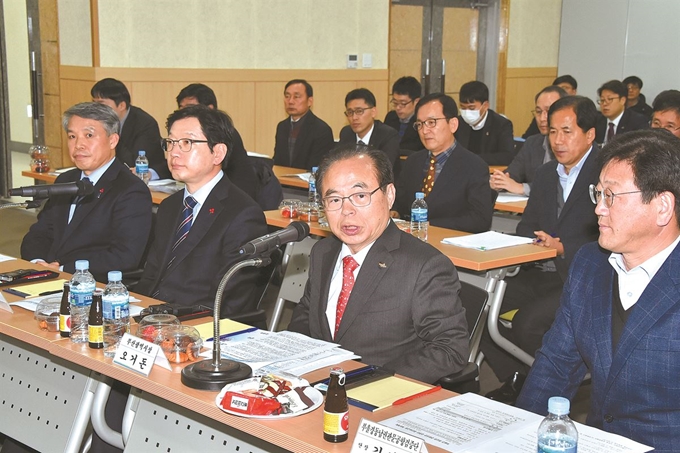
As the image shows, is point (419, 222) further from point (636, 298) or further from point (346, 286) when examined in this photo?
point (636, 298)

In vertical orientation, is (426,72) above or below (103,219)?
above

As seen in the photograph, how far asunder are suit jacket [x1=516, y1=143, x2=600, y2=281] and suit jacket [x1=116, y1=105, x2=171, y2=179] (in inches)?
132

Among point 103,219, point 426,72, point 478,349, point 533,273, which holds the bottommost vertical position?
point 478,349

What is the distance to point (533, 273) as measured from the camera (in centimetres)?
459

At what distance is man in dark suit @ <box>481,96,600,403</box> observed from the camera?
409 centimetres

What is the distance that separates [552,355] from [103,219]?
2.43 m

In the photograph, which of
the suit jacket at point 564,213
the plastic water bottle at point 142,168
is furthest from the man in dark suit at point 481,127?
the suit jacket at point 564,213

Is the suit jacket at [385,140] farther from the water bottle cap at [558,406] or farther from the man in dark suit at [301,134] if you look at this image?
the water bottle cap at [558,406]

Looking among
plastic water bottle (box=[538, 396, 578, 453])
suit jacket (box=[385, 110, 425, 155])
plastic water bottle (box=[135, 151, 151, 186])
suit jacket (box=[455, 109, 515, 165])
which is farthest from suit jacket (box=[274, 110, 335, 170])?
plastic water bottle (box=[538, 396, 578, 453])

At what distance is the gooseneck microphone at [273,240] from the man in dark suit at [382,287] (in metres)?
0.47

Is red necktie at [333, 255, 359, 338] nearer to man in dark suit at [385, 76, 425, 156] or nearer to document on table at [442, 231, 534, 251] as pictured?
document on table at [442, 231, 534, 251]

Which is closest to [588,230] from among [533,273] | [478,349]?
[533,273]

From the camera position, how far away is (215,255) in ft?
11.3

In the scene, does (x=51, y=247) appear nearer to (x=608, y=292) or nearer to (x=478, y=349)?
(x=478, y=349)
